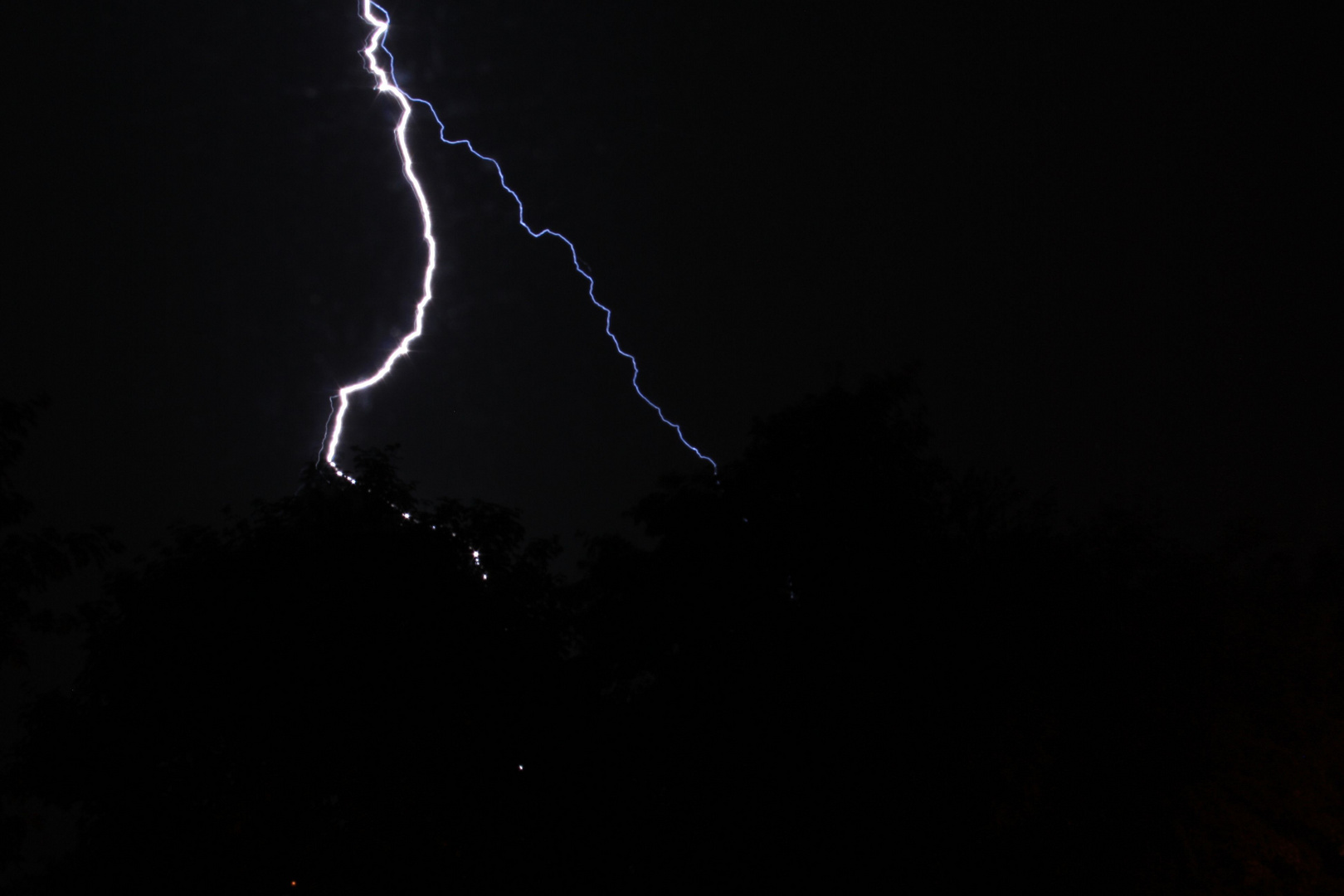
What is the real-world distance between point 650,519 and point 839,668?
243 centimetres

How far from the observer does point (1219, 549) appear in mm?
8938

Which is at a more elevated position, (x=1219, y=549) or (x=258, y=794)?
(x=1219, y=549)

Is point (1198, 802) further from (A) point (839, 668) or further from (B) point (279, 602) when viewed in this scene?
(B) point (279, 602)

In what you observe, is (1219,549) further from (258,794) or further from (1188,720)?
(258,794)

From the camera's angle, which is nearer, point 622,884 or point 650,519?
point 622,884

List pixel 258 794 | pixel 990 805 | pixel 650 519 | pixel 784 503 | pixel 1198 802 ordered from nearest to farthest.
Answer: pixel 258 794 → pixel 990 805 → pixel 1198 802 → pixel 784 503 → pixel 650 519

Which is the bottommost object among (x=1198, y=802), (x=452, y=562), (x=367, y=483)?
(x=1198, y=802)

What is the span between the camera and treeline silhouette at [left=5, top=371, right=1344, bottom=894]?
20.8 feet

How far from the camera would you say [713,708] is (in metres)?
7.55

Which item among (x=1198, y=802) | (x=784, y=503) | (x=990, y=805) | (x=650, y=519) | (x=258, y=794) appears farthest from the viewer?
(x=650, y=519)

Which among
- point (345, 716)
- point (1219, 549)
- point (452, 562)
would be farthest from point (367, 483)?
point (1219, 549)

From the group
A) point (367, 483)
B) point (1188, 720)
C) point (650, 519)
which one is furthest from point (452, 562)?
point (1188, 720)

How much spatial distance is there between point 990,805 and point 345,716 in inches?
199

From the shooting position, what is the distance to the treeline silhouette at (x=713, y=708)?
250 inches
